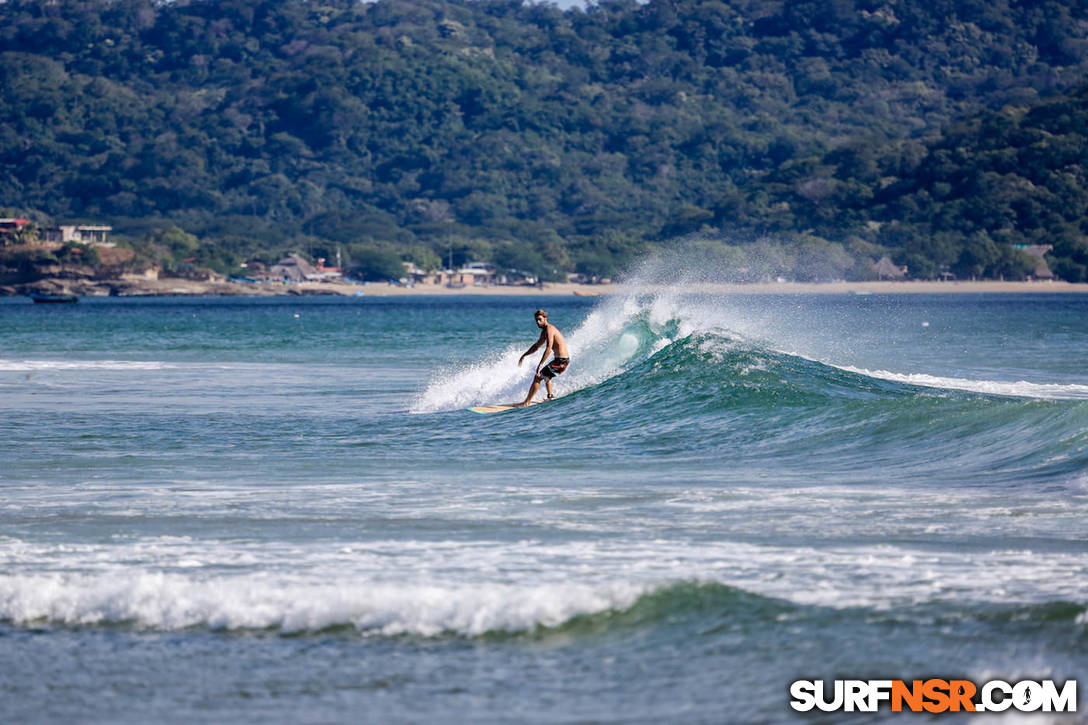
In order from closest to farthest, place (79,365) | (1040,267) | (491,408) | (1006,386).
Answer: (491,408), (1006,386), (79,365), (1040,267)

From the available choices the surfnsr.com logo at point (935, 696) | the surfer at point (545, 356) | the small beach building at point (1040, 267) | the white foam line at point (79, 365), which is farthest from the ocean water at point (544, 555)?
the small beach building at point (1040, 267)

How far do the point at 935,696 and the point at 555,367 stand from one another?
16.2 metres

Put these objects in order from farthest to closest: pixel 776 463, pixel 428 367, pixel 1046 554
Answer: pixel 428 367, pixel 776 463, pixel 1046 554

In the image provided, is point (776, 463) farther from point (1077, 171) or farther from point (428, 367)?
point (1077, 171)

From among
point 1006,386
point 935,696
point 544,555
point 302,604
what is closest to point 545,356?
point 1006,386

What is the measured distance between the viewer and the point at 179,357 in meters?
44.3

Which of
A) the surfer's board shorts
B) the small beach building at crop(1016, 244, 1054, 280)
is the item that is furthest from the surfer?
the small beach building at crop(1016, 244, 1054, 280)

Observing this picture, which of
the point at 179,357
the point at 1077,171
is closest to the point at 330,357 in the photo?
the point at 179,357

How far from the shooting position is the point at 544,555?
1044cm

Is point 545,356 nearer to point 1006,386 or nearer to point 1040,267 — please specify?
point 1006,386

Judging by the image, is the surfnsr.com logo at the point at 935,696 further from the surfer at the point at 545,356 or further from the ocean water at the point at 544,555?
the surfer at the point at 545,356

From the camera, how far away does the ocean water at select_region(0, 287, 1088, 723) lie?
785 cm

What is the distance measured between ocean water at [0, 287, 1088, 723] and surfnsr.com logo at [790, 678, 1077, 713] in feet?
0.42

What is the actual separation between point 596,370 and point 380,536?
55.7 feet
